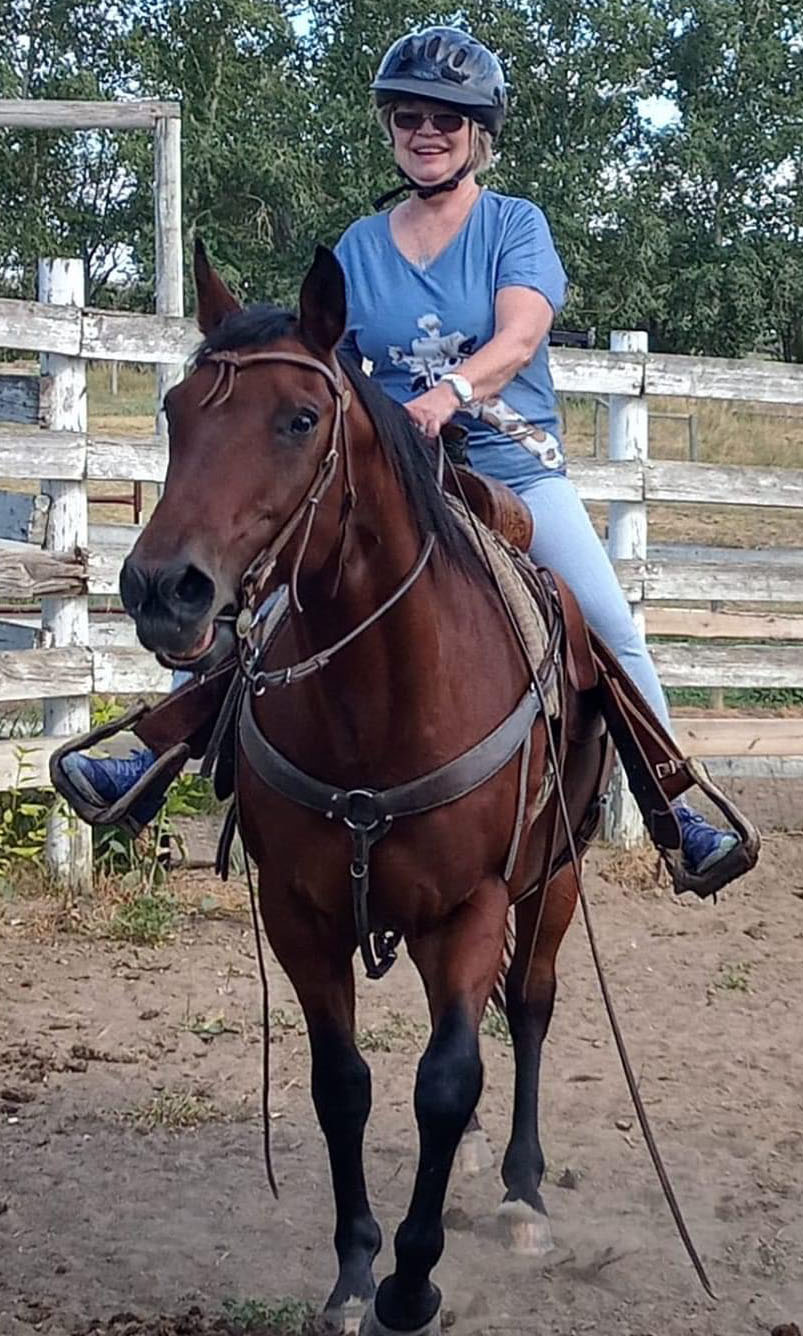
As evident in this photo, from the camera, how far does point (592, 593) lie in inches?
167

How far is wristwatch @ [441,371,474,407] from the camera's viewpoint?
3387mm

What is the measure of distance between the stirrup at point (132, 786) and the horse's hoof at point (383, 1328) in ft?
4.27

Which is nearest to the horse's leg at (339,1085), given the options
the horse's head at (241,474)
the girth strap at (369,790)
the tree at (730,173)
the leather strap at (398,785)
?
the girth strap at (369,790)

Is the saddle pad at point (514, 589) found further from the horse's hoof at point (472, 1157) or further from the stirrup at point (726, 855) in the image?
the horse's hoof at point (472, 1157)

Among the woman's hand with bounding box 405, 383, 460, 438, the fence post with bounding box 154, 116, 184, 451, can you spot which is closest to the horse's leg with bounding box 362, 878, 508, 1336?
the woman's hand with bounding box 405, 383, 460, 438

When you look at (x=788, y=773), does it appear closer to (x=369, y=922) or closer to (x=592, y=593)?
(x=592, y=593)

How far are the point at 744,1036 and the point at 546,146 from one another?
3592 cm

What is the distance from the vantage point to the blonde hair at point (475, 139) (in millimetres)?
3766

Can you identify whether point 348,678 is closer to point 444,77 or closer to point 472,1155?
point 444,77

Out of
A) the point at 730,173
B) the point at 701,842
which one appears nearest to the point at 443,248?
the point at 701,842

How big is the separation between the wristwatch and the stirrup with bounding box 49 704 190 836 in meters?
1.07

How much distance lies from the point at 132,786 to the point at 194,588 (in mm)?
1898

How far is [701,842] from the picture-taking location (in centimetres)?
441

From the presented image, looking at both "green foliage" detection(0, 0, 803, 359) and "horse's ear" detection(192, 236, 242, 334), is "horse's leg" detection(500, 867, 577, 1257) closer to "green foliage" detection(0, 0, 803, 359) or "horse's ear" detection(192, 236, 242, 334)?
"horse's ear" detection(192, 236, 242, 334)
